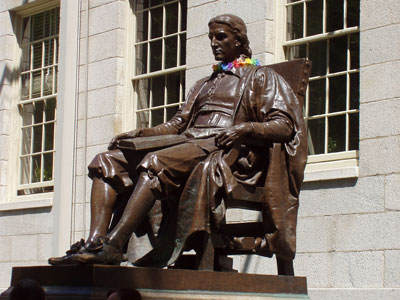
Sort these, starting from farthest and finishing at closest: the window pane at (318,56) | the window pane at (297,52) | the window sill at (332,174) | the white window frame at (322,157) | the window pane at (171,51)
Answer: the window pane at (171,51) < the window pane at (297,52) < the window pane at (318,56) < the white window frame at (322,157) < the window sill at (332,174)

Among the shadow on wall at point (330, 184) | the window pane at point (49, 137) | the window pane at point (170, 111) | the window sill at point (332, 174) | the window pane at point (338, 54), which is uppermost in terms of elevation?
the window pane at point (338, 54)

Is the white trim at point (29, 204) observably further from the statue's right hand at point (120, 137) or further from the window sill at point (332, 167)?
the statue's right hand at point (120, 137)

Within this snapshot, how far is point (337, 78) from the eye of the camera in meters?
→ 9.91

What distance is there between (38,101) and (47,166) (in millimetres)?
895

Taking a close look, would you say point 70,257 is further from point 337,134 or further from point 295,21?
point 295,21

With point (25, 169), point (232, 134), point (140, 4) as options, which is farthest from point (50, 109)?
point (232, 134)

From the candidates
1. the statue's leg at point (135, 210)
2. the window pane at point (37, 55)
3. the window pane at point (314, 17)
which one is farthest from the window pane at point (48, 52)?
the statue's leg at point (135, 210)

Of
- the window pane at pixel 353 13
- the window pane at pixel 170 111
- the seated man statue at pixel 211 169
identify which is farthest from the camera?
the window pane at pixel 170 111

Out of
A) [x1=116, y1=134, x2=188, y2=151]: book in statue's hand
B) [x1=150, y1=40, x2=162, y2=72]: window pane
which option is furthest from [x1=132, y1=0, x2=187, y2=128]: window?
[x1=116, y1=134, x2=188, y2=151]: book in statue's hand

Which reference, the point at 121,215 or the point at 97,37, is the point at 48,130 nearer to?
the point at 97,37

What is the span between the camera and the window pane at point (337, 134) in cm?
973

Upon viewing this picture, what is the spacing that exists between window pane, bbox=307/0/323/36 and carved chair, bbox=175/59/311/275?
2292 millimetres

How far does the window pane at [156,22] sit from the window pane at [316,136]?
2.94 metres

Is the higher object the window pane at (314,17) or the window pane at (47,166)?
the window pane at (314,17)
